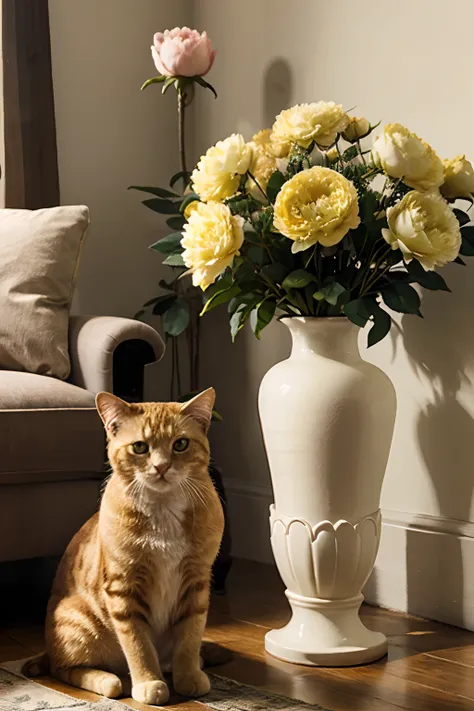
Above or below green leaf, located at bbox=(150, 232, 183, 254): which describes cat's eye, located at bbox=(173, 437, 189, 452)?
below

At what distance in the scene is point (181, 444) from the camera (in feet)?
5.15

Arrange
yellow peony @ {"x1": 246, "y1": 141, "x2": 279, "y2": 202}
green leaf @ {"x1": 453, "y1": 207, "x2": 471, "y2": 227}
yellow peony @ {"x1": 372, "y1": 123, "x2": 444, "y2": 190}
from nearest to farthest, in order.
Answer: yellow peony @ {"x1": 372, "y1": 123, "x2": 444, "y2": 190}, yellow peony @ {"x1": 246, "y1": 141, "x2": 279, "y2": 202}, green leaf @ {"x1": 453, "y1": 207, "x2": 471, "y2": 227}

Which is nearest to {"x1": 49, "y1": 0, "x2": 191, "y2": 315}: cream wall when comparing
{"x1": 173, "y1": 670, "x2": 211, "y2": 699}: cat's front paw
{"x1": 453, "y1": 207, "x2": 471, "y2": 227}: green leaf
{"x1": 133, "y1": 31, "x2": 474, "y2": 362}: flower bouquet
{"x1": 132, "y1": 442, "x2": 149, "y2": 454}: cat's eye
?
{"x1": 133, "y1": 31, "x2": 474, "y2": 362}: flower bouquet

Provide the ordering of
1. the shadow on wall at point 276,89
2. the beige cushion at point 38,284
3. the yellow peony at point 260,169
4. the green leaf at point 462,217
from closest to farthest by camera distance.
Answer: the yellow peony at point 260,169
the green leaf at point 462,217
the beige cushion at point 38,284
the shadow on wall at point 276,89

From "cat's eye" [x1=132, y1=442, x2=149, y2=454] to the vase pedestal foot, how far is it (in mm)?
487

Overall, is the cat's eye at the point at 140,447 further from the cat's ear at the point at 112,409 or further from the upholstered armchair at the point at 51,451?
the upholstered armchair at the point at 51,451

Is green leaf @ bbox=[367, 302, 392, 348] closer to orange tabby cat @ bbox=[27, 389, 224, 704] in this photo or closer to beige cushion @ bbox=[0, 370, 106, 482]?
orange tabby cat @ bbox=[27, 389, 224, 704]

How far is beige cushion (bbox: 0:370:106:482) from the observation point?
1932mm

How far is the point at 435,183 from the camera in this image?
1.76m

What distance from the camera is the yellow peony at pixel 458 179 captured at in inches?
72.2

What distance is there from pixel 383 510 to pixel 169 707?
88cm

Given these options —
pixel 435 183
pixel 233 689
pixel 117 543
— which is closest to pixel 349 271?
pixel 435 183

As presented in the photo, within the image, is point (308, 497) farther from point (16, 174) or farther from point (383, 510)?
point (16, 174)

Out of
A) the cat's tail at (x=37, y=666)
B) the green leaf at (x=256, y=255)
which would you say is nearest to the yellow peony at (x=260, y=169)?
the green leaf at (x=256, y=255)
